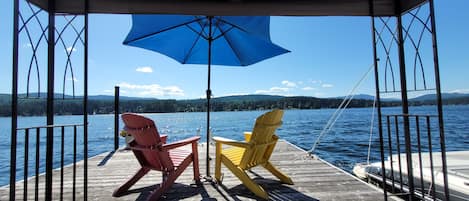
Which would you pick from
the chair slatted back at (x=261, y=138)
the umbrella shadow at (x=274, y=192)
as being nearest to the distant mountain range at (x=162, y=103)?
the chair slatted back at (x=261, y=138)

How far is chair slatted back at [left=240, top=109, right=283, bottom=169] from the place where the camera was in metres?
Answer: 2.54

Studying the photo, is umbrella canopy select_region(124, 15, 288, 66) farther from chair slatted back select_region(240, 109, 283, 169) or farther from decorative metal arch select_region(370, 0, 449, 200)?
decorative metal arch select_region(370, 0, 449, 200)

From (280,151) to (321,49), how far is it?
9.80 m

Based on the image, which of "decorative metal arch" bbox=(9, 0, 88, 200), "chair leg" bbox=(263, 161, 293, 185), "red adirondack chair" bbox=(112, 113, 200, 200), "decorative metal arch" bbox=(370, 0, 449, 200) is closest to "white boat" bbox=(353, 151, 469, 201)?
"decorative metal arch" bbox=(370, 0, 449, 200)

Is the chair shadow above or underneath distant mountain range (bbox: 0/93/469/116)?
underneath

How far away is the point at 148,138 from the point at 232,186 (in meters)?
1.06

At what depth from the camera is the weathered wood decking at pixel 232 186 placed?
7.86 feet

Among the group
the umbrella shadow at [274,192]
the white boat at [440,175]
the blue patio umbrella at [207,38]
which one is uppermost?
the blue patio umbrella at [207,38]

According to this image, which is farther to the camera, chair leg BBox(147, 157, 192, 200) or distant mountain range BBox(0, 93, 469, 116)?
chair leg BBox(147, 157, 192, 200)

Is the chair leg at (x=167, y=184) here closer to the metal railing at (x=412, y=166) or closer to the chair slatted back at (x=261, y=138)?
the chair slatted back at (x=261, y=138)

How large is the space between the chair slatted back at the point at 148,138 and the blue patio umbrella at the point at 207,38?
74cm

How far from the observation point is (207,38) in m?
3.03

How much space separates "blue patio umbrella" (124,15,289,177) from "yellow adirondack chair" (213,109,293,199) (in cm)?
44

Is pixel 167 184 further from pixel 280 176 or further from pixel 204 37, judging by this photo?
pixel 204 37
